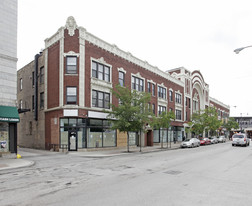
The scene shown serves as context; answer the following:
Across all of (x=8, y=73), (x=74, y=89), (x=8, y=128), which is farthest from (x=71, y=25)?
(x=8, y=128)

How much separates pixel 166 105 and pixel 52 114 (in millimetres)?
20322

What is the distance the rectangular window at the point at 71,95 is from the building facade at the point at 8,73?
6051 millimetres

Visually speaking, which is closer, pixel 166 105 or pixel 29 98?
pixel 29 98

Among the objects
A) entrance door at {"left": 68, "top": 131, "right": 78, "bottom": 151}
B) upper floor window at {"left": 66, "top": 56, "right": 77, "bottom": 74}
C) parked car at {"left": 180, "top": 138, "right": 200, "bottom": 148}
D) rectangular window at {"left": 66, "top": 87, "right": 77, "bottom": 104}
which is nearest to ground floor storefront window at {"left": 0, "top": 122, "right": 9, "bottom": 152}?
entrance door at {"left": 68, "top": 131, "right": 78, "bottom": 151}

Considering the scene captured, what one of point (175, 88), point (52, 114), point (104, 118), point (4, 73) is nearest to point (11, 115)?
point (4, 73)

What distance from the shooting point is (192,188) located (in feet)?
25.1

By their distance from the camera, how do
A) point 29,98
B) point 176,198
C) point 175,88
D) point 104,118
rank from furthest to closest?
1. point 175,88
2. point 29,98
3. point 104,118
4. point 176,198

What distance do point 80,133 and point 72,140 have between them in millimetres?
1026

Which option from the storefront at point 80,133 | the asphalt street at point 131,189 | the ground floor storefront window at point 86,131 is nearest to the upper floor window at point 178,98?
the ground floor storefront window at point 86,131

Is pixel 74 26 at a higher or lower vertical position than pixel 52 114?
higher

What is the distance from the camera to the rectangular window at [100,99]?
966 inches

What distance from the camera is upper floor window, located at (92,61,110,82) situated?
81.8ft

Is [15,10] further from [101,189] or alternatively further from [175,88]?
[175,88]

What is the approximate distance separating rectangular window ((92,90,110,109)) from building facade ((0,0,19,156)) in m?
8.73
